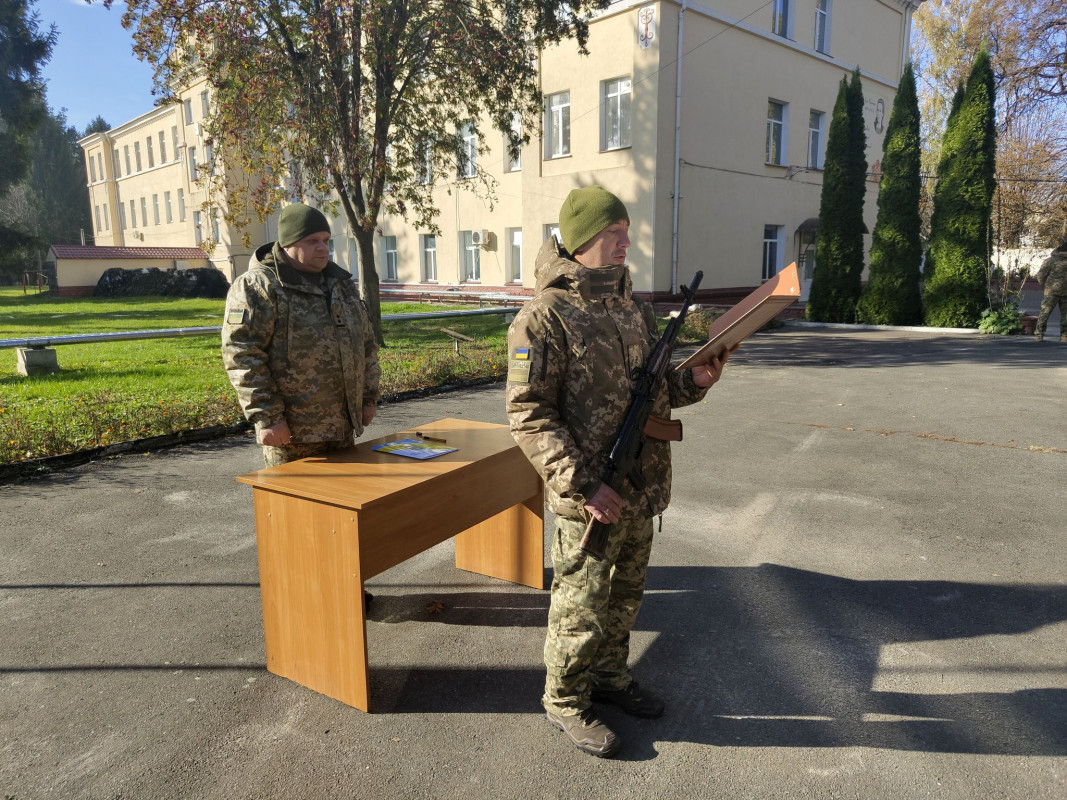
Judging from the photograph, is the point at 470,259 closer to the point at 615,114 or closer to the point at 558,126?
the point at 558,126

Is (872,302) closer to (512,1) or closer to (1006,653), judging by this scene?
(512,1)

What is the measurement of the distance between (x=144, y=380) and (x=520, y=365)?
357 inches

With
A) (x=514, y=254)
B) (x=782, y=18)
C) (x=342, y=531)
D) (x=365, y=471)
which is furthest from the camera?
(x=514, y=254)

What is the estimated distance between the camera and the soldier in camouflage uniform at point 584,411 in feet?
7.62

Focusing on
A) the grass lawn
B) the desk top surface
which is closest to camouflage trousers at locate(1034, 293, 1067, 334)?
the grass lawn

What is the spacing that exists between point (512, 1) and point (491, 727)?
12.1 meters

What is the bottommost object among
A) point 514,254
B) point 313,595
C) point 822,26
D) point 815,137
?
point 313,595

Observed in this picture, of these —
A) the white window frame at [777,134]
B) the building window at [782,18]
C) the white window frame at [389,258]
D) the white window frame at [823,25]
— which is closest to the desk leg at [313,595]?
the white window frame at [777,134]

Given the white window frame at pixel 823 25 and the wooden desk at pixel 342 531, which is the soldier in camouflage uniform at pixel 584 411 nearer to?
the wooden desk at pixel 342 531

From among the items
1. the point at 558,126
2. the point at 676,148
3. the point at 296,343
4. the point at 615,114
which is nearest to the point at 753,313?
the point at 296,343

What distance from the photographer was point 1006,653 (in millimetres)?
3152

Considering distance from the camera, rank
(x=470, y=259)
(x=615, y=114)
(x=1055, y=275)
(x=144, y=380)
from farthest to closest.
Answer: (x=470, y=259), (x=615, y=114), (x=1055, y=275), (x=144, y=380)

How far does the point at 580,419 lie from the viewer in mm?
2404

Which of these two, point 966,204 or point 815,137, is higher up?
point 815,137
